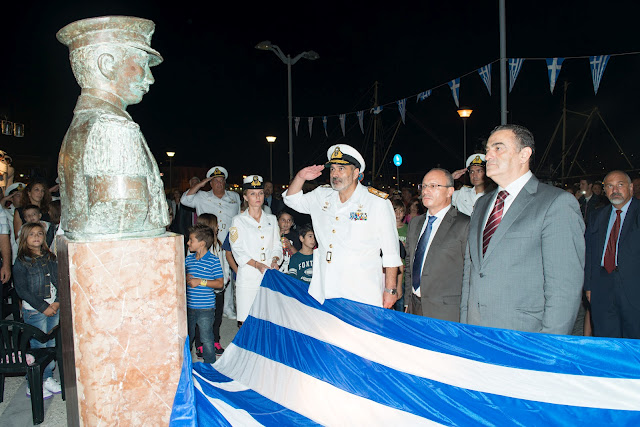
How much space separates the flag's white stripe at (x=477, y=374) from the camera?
7.90 ft

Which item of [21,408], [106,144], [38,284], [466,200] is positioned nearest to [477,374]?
[106,144]

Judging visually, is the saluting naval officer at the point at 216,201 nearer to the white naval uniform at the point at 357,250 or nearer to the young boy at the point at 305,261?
the young boy at the point at 305,261

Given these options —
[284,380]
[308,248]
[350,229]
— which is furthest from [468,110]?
[284,380]

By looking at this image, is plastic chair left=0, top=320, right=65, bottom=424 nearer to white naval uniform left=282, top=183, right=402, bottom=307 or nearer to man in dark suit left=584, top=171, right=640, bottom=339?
white naval uniform left=282, top=183, right=402, bottom=307

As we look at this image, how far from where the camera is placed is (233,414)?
125 inches

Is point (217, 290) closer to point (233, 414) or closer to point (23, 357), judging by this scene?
point (23, 357)

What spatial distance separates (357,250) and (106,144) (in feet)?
7.64

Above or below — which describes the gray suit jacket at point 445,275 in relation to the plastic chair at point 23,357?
above

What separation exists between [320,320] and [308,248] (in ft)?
6.43

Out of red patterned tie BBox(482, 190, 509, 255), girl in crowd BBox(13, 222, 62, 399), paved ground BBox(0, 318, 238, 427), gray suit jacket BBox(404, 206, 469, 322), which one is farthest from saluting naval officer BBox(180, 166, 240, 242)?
red patterned tie BBox(482, 190, 509, 255)

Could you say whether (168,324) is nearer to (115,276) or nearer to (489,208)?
(115,276)

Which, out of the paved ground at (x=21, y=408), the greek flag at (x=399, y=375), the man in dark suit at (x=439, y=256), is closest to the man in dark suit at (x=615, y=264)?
the man in dark suit at (x=439, y=256)

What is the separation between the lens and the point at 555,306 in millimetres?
2623

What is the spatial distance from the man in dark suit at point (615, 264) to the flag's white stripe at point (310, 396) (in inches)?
121
